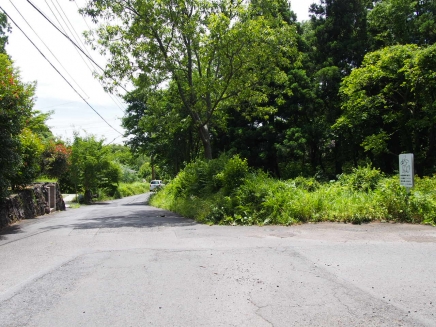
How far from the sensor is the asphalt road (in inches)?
163

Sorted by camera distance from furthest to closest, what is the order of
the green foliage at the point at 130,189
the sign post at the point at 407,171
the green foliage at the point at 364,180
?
1. the green foliage at the point at 130,189
2. the green foliage at the point at 364,180
3. the sign post at the point at 407,171

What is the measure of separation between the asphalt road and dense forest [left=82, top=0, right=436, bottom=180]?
9.51m

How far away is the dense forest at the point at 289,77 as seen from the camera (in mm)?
16141

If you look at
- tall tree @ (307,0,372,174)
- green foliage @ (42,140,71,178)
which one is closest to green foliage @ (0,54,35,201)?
green foliage @ (42,140,71,178)

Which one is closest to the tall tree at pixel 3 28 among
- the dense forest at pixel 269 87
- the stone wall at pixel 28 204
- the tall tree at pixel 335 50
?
the dense forest at pixel 269 87

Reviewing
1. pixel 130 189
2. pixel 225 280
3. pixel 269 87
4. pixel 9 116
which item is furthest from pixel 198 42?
pixel 130 189

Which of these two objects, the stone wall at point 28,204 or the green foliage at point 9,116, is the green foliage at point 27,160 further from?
the green foliage at point 9,116

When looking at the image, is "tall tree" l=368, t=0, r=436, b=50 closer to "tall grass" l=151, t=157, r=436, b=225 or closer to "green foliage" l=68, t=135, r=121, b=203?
"tall grass" l=151, t=157, r=436, b=225

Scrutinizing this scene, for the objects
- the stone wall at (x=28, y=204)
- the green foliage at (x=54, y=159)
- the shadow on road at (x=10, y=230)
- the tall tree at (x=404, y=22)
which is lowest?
the shadow on road at (x=10, y=230)

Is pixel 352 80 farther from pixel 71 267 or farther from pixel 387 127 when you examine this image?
pixel 71 267

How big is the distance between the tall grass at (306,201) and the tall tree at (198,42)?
4.53 metres

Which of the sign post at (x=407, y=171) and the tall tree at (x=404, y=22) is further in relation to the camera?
the tall tree at (x=404, y=22)

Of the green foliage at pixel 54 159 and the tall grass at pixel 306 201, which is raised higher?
the green foliage at pixel 54 159

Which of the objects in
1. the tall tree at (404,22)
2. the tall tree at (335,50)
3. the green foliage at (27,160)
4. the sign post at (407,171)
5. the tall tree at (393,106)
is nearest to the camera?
the sign post at (407,171)
